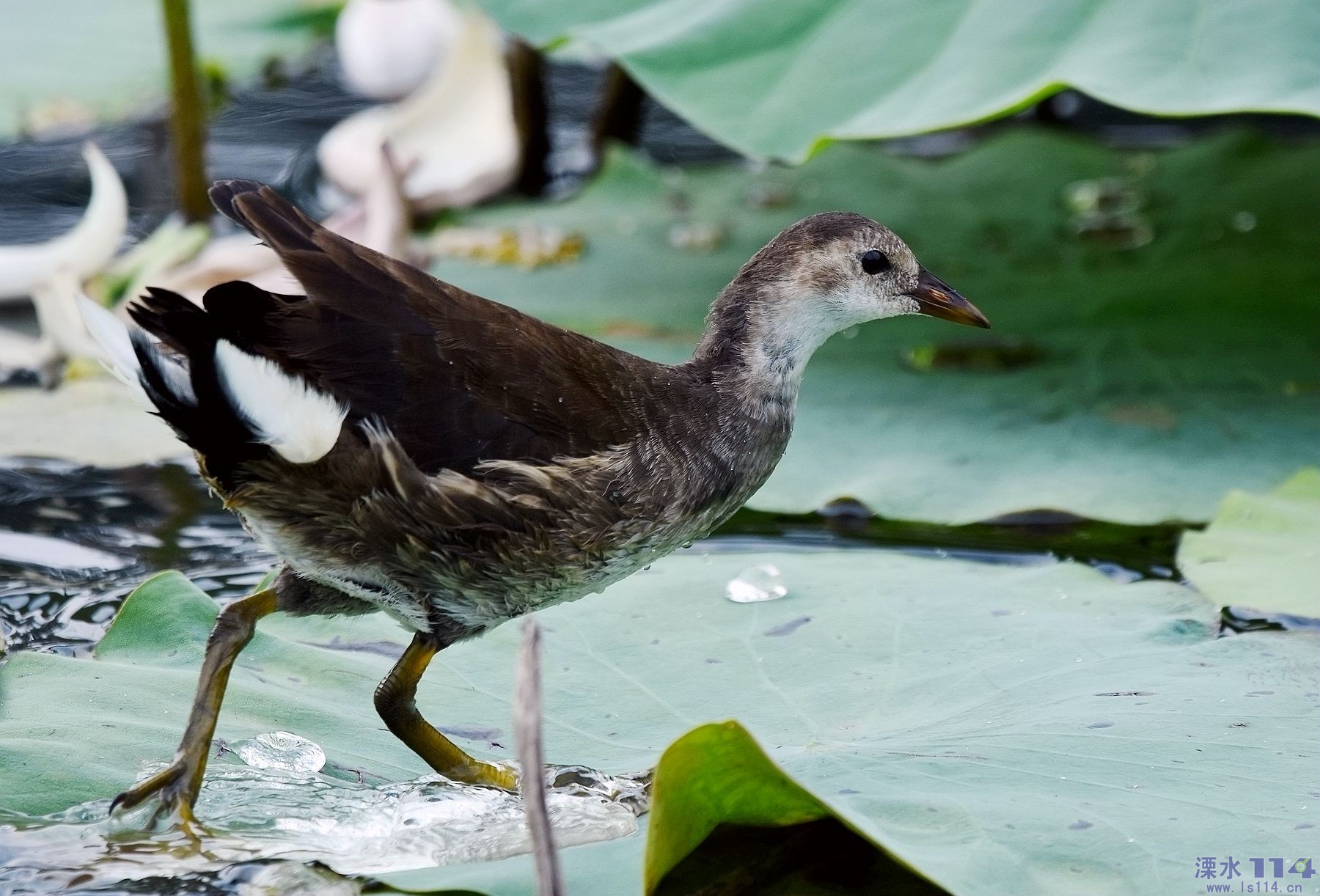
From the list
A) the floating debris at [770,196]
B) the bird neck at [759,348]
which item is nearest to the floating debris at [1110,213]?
the floating debris at [770,196]

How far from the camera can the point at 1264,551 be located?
3.07 m

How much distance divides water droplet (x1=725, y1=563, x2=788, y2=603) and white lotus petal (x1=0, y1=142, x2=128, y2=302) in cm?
218

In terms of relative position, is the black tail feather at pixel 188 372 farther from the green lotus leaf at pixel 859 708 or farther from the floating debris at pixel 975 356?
the floating debris at pixel 975 356

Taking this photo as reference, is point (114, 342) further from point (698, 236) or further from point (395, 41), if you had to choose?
point (395, 41)

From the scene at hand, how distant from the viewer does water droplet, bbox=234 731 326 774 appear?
2.39 metres

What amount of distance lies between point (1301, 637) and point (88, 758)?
6.58 ft

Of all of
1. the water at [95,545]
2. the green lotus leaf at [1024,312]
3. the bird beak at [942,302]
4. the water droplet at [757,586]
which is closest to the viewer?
the bird beak at [942,302]

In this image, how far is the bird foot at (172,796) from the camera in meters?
2.27

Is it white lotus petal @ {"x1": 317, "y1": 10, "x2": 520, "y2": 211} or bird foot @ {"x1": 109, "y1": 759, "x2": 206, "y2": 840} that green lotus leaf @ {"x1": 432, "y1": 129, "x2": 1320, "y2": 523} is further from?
bird foot @ {"x1": 109, "y1": 759, "x2": 206, "y2": 840}

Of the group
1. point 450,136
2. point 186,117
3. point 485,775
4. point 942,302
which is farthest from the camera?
point 450,136

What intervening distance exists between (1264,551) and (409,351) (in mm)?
1716

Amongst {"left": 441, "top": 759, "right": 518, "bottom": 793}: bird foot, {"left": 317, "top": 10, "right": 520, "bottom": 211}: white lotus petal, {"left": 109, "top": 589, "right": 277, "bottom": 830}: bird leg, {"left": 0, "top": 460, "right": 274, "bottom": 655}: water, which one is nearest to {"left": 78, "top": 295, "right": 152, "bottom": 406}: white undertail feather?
{"left": 109, "top": 589, "right": 277, "bottom": 830}: bird leg

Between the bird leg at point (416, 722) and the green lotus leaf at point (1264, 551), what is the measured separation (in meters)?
1.39

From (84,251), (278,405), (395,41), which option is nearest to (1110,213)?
(395,41)
